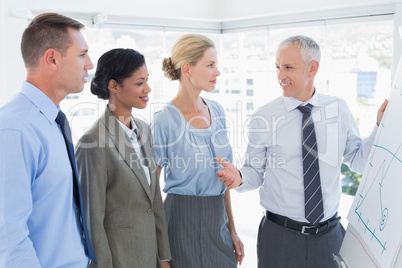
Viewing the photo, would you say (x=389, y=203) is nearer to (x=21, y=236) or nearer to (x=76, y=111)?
(x=21, y=236)

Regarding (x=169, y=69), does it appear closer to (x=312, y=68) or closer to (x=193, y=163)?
(x=193, y=163)

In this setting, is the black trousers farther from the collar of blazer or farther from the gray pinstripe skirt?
the collar of blazer

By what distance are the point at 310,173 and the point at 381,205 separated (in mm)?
693

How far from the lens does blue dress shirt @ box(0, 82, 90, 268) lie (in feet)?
4.07

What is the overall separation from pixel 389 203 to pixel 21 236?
43.1 inches

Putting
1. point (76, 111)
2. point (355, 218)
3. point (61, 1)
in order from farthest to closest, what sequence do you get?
point (76, 111) < point (61, 1) < point (355, 218)

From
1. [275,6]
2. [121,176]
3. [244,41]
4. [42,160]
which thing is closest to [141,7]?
[275,6]

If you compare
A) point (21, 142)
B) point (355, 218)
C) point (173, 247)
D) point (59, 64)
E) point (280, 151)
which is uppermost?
point (59, 64)

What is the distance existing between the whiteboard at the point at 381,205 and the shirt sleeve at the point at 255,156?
2.08ft

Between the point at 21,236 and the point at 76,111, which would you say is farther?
the point at 76,111

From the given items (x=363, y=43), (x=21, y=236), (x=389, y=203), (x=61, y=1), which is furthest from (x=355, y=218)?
(x=61, y=1)

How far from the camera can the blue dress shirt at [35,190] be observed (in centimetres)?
124

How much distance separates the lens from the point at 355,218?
161cm

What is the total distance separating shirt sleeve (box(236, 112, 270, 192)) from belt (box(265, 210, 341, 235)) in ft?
0.67
